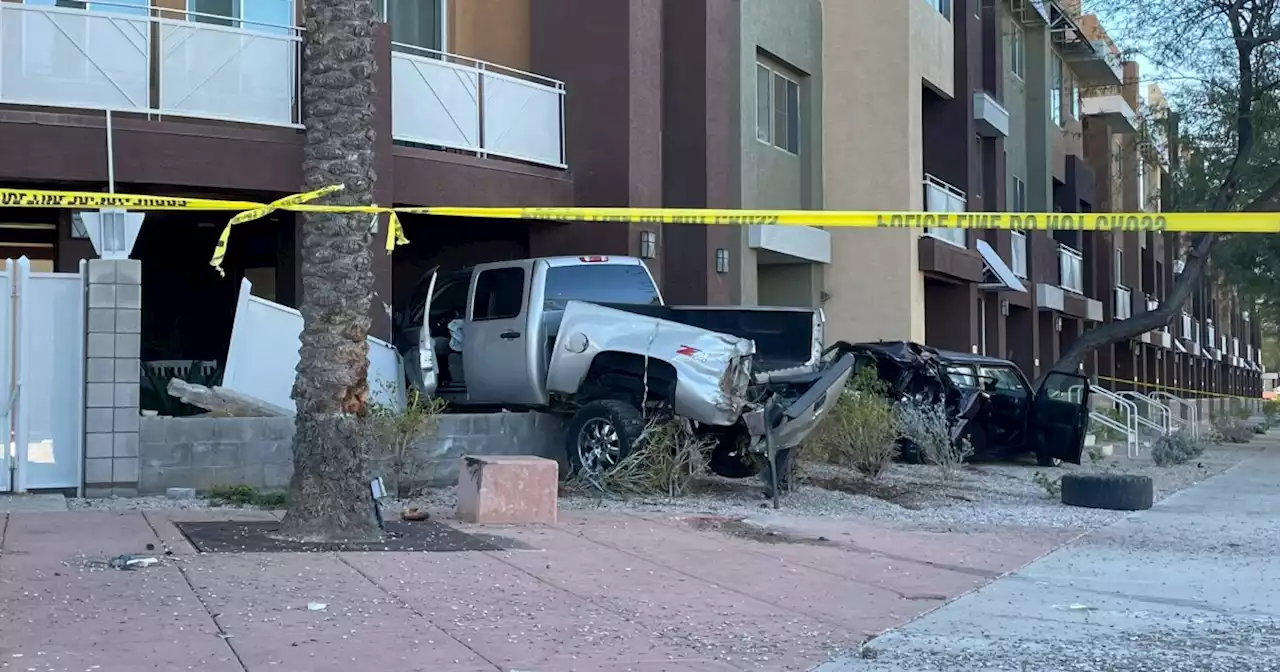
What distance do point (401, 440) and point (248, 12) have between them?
584cm

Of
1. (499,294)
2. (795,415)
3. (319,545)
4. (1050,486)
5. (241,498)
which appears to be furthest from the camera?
(1050,486)

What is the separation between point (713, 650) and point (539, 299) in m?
6.88

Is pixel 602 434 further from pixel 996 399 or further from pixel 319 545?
pixel 996 399

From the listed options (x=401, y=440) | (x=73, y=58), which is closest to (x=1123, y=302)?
(x=401, y=440)

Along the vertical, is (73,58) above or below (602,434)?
above

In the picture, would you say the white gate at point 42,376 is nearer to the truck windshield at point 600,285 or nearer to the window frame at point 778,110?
the truck windshield at point 600,285

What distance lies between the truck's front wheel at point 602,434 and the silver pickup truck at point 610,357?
0.01 meters

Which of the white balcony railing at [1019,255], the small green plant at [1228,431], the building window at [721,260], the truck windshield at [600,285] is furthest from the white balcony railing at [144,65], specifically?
the small green plant at [1228,431]

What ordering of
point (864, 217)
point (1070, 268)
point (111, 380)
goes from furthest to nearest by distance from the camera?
point (1070, 268) → point (111, 380) → point (864, 217)

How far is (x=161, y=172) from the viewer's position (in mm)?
13203

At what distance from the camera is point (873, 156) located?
22.6 meters

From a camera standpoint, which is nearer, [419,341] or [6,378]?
[6,378]

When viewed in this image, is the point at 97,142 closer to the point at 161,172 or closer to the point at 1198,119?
the point at 161,172

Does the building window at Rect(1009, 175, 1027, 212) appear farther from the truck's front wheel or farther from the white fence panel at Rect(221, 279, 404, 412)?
the white fence panel at Rect(221, 279, 404, 412)
